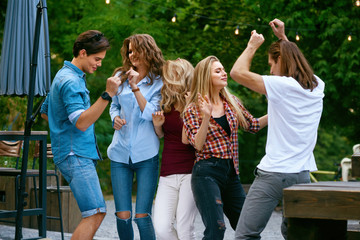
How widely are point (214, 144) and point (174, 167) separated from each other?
349mm

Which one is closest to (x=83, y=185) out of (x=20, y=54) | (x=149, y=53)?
(x=149, y=53)

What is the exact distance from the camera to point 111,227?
26.8 ft

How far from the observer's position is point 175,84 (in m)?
4.11

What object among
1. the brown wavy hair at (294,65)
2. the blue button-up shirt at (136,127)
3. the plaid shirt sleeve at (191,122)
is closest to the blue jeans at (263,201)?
the brown wavy hair at (294,65)

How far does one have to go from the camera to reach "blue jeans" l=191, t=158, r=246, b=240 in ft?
11.9

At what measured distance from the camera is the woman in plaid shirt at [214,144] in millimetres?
3625

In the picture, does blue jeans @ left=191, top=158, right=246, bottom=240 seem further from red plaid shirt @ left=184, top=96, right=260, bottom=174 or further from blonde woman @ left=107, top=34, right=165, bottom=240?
blonde woman @ left=107, top=34, right=165, bottom=240

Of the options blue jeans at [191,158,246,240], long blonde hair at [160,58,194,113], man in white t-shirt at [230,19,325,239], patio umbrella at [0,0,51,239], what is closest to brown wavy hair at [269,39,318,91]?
man in white t-shirt at [230,19,325,239]

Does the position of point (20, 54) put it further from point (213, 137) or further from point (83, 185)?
point (213, 137)

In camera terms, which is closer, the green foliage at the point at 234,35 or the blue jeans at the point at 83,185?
the blue jeans at the point at 83,185

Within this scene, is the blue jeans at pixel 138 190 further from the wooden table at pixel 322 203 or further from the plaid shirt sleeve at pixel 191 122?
the wooden table at pixel 322 203

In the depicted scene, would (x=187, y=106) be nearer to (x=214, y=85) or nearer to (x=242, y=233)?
(x=214, y=85)

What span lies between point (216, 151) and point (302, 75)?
795mm

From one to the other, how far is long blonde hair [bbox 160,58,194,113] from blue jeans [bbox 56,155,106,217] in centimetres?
75
